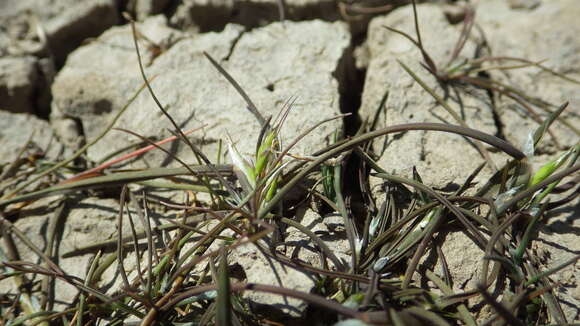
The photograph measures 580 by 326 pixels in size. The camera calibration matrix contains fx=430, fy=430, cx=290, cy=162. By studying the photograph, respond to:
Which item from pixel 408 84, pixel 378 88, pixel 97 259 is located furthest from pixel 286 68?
pixel 97 259

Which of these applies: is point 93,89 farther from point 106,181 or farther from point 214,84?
point 106,181

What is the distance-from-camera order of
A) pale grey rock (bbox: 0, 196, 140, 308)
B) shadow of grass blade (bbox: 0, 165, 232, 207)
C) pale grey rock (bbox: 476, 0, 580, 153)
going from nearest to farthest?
1. shadow of grass blade (bbox: 0, 165, 232, 207)
2. pale grey rock (bbox: 0, 196, 140, 308)
3. pale grey rock (bbox: 476, 0, 580, 153)

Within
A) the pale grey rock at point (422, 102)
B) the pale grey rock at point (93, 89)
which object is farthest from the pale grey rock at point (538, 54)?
the pale grey rock at point (93, 89)

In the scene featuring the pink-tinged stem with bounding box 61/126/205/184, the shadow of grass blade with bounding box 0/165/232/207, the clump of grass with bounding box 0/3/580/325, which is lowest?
the clump of grass with bounding box 0/3/580/325

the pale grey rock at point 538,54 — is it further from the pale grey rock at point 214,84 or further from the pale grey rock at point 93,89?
the pale grey rock at point 93,89

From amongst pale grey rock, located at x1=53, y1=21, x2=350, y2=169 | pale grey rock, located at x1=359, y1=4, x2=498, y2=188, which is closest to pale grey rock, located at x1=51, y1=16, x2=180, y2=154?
pale grey rock, located at x1=53, y1=21, x2=350, y2=169

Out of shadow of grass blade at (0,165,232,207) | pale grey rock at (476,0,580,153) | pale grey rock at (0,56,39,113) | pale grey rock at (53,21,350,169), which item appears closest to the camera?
shadow of grass blade at (0,165,232,207)

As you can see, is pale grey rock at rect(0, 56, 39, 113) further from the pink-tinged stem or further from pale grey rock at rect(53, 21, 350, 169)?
the pink-tinged stem

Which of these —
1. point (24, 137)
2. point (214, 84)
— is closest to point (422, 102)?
point (214, 84)
